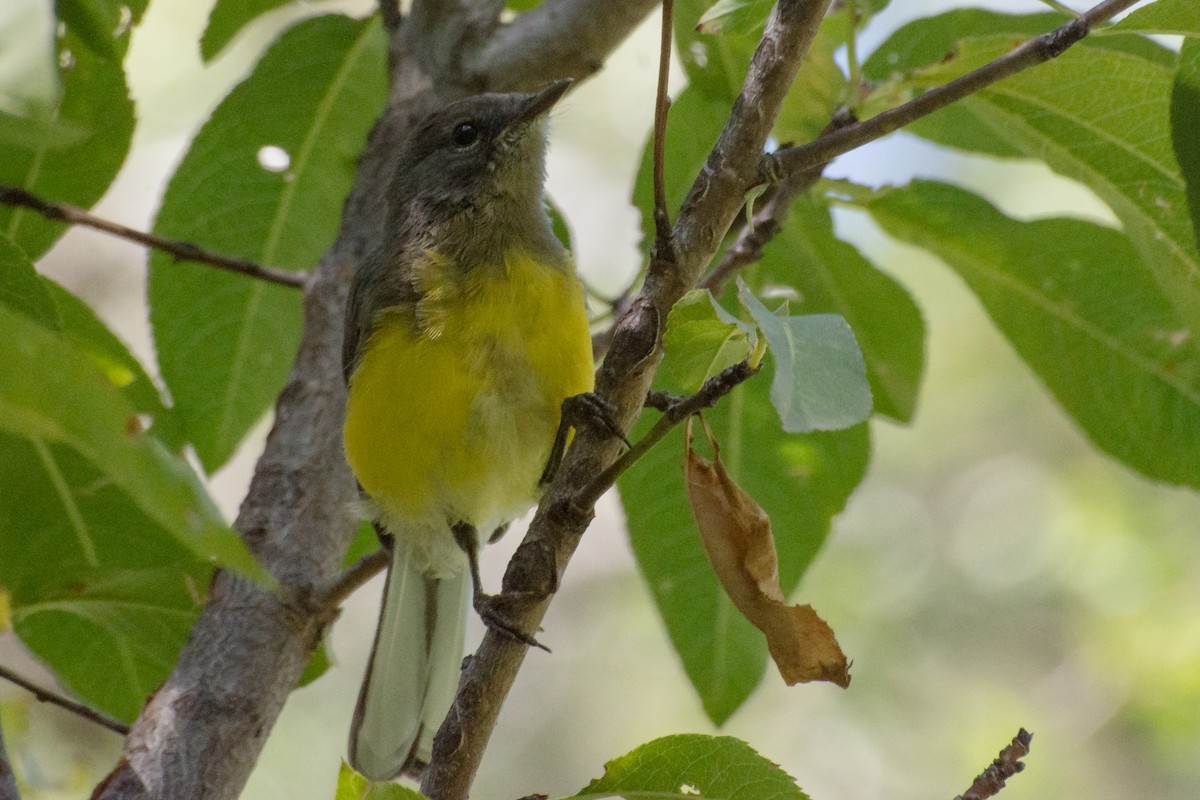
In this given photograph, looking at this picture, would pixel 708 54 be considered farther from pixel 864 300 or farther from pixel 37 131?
pixel 37 131

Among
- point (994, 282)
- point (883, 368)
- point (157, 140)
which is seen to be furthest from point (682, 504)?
point (157, 140)

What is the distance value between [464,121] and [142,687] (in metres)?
1.92

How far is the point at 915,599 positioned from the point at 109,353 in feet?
28.6

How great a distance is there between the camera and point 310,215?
13.3 ft

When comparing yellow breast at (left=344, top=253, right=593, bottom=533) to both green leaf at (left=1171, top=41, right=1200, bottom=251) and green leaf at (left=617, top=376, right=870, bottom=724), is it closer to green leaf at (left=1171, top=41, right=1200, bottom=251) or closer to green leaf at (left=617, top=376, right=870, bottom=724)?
green leaf at (left=617, top=376, right=870, bottom=724)

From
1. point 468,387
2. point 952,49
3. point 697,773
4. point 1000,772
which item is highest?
point 952,49

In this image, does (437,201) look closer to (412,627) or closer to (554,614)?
(412,627)

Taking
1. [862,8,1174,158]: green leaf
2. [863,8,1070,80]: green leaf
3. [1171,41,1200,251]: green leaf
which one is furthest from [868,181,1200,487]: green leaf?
[1171,41,1200,251]: green leaf

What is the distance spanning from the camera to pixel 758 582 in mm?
2033

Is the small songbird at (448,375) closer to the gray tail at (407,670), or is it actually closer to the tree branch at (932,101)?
the gray tail at (407,670)

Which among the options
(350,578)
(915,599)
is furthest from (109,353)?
(915,599)

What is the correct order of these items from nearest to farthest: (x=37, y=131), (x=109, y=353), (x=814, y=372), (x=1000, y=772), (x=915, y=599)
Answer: (x=37, y=131), (x=814, y=372), (x=1000, y=772), (x=109, y=353), (x=915, y=599)

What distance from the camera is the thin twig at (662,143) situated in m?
1.94

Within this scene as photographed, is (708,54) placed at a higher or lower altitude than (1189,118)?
higher
